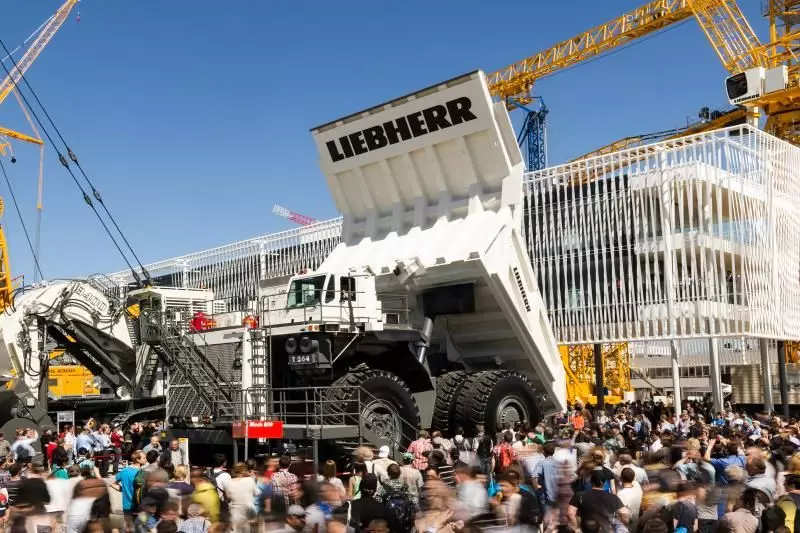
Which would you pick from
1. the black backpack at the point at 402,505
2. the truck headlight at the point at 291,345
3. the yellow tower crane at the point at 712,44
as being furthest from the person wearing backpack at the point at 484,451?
the yellow tower crane at the point at 712,44

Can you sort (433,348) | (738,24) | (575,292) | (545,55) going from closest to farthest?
(433,348), (575,292), (738,24), (545,55)

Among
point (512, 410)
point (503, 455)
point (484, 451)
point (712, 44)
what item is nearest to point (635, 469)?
point (503, 455)

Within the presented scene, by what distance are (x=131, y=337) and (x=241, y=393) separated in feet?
35.9

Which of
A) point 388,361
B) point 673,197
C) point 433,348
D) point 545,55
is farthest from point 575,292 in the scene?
point 545,55

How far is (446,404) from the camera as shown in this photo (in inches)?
629

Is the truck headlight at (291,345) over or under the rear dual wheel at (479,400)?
over

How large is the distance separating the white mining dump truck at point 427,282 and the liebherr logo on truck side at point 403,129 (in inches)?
0.9

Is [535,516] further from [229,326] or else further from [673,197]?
[673,197]

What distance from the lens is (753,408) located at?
33.9m

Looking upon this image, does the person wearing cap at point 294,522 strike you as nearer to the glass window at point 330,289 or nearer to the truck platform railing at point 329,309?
the truck platform railing at point 329,309

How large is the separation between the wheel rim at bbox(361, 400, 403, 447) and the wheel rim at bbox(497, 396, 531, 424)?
98.9 inches

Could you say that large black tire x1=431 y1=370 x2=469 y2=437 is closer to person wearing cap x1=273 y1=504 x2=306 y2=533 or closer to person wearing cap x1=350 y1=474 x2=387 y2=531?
person wearing cap x1=350 y1=474 x2=387 y2=531

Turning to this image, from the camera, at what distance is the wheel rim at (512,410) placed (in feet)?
53.2

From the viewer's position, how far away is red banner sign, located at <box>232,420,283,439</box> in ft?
42.2
